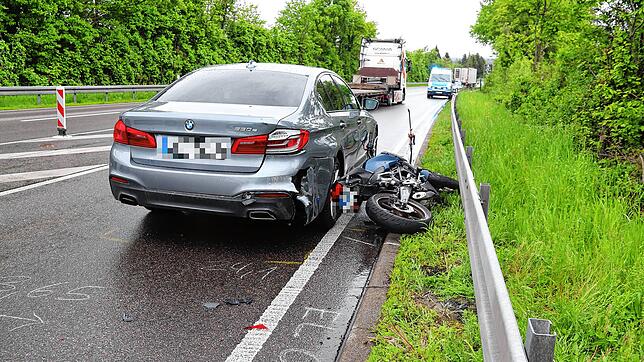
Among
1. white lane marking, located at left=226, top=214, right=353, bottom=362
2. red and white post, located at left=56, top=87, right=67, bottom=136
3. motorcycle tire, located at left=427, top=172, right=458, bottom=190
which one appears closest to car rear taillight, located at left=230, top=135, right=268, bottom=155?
white lane marking, located at left=226, top=214, right=353, bottom=362

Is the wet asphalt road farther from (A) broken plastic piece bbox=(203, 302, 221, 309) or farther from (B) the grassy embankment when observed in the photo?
(B) the grassy embankment

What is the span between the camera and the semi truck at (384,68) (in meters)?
31.9

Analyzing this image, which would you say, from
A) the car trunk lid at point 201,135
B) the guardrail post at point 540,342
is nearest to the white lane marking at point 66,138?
the car trunk lid at point 201,135

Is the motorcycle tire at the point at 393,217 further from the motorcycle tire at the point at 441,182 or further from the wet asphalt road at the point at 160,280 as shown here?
the motorcycle tire at the point at 441,182

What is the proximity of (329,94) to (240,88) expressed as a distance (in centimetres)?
117

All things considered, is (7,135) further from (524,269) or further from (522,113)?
(522,113)

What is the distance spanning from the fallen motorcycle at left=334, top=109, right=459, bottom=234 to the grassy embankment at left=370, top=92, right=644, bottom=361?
19 cm

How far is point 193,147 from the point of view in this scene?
4.83 meters

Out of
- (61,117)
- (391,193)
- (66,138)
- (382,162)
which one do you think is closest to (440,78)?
(61,117)

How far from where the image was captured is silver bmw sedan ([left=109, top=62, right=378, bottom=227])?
4762 millimetres

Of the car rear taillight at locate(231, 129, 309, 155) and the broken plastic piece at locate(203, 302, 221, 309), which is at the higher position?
the car rear taillight at locate(231, 129, 309, 155)

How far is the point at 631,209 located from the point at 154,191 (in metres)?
4.62

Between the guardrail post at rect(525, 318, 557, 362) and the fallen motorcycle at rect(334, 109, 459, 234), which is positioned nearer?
the guardrail post at rect(525, 318, 557, 362)

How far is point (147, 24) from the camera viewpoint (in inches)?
1210
